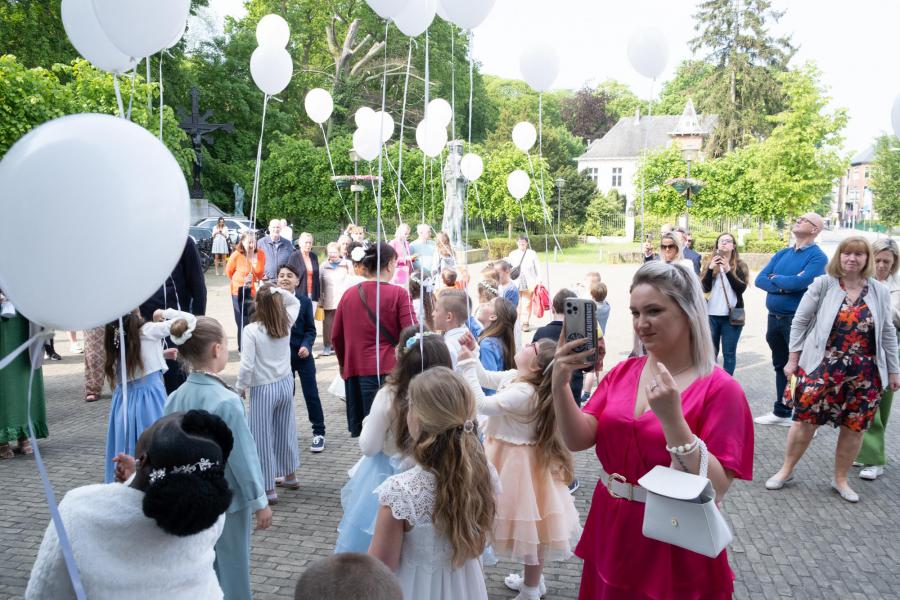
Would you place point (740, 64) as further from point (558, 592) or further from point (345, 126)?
point (558, 592)

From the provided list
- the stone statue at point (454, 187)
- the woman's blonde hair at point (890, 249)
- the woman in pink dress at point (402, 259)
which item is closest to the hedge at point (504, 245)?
the stone statue at point (454, 187)

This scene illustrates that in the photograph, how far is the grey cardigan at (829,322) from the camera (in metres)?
5.16

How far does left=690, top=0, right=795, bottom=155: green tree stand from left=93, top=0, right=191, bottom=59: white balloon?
4813cm

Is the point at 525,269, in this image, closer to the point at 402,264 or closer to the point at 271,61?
the point at 402,264

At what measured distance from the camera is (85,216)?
2027mm

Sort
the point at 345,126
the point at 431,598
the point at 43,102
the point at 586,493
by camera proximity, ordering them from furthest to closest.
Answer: the point at 345,126, the point at 43,102, the point at 586,493, the point at 431,598

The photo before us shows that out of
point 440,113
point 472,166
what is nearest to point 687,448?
point 440,113

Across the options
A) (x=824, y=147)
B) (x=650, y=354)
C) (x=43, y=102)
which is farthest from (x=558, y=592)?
(x=824, y=147)

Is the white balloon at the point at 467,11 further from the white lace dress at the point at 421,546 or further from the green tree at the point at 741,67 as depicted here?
the green tree at the point at 741,67

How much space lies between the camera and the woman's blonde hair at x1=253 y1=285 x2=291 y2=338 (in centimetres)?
521

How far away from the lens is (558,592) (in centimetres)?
402

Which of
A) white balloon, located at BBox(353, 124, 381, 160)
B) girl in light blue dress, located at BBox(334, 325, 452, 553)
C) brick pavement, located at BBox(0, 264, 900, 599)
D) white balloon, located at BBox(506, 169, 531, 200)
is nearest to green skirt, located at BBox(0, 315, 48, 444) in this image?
brick pavement, located at BBox(0, 264, 900, 599)

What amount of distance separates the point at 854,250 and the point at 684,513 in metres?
3.95

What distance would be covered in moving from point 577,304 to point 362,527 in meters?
1.61
